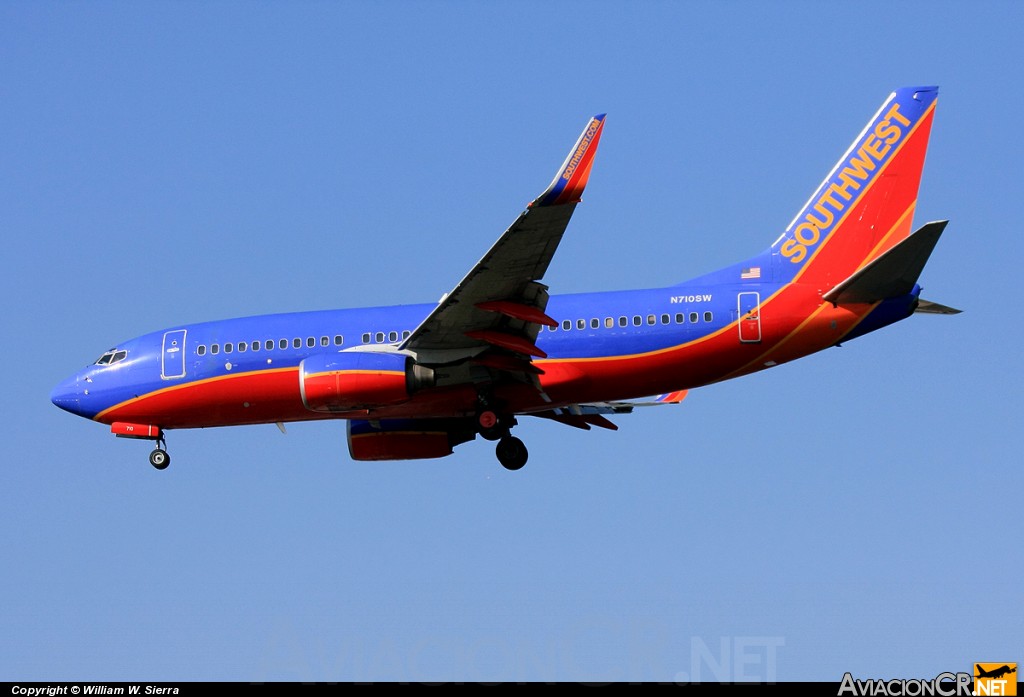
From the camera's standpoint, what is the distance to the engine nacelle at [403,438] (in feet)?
137

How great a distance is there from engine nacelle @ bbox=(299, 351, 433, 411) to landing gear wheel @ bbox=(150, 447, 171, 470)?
19.7 ft

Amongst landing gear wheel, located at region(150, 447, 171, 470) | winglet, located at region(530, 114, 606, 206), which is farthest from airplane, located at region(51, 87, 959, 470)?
winglet, located at region(530, 114, 606, 206)

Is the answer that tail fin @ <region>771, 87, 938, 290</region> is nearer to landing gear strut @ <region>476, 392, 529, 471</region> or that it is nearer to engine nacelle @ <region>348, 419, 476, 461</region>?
landing gear strut @ <region>476, 392, 529, 471</region>

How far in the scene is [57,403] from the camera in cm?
4184

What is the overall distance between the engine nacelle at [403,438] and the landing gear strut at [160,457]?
15.7ft

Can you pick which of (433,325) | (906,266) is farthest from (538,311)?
(906,266)

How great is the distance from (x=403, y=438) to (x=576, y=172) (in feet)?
38.6

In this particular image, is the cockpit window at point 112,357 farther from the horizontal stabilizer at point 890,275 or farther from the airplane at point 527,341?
the horizontal stabilizer at point 890,275

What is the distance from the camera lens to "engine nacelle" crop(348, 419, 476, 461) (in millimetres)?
41688

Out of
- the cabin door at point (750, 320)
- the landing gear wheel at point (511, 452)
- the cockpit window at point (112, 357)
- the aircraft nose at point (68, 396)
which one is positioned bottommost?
the landing gear wheel at point (511, 452)

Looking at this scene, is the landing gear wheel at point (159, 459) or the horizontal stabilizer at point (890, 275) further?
the landing gear wheel at point (159, 459)

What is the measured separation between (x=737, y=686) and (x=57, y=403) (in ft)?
73.1

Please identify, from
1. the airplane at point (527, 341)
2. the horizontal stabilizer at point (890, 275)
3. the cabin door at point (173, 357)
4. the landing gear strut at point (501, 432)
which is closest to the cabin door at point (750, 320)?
the airplane at point (527, 341)

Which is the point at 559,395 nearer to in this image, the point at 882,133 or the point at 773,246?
the point at 773,246
